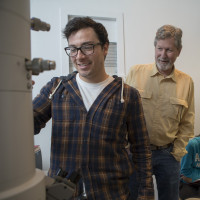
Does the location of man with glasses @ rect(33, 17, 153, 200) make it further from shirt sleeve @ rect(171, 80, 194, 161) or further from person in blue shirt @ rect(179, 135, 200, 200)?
person in blue shirt @ rect(179, 135, 200, 200)

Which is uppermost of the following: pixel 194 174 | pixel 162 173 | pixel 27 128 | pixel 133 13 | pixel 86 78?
pixel 133 13

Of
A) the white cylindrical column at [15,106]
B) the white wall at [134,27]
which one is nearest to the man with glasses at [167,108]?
the white wall at [134,27]

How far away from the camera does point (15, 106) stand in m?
0.42

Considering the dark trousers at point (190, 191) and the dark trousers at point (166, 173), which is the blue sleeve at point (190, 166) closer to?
the dark trousers at point (190, 191)

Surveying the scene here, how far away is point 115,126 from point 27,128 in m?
0.53

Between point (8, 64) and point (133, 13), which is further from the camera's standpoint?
point (133, 13)

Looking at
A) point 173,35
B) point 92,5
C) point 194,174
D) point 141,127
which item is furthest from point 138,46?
point 141,127

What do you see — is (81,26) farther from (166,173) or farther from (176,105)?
(166,173)

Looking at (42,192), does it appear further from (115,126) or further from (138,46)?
(138,46)

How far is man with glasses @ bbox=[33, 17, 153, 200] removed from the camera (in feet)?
2.85

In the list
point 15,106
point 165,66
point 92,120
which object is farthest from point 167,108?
point 15,106

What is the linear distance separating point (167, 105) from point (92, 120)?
2.56 feet

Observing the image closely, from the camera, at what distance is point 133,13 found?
2467 mm

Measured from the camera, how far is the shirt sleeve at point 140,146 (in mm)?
996
